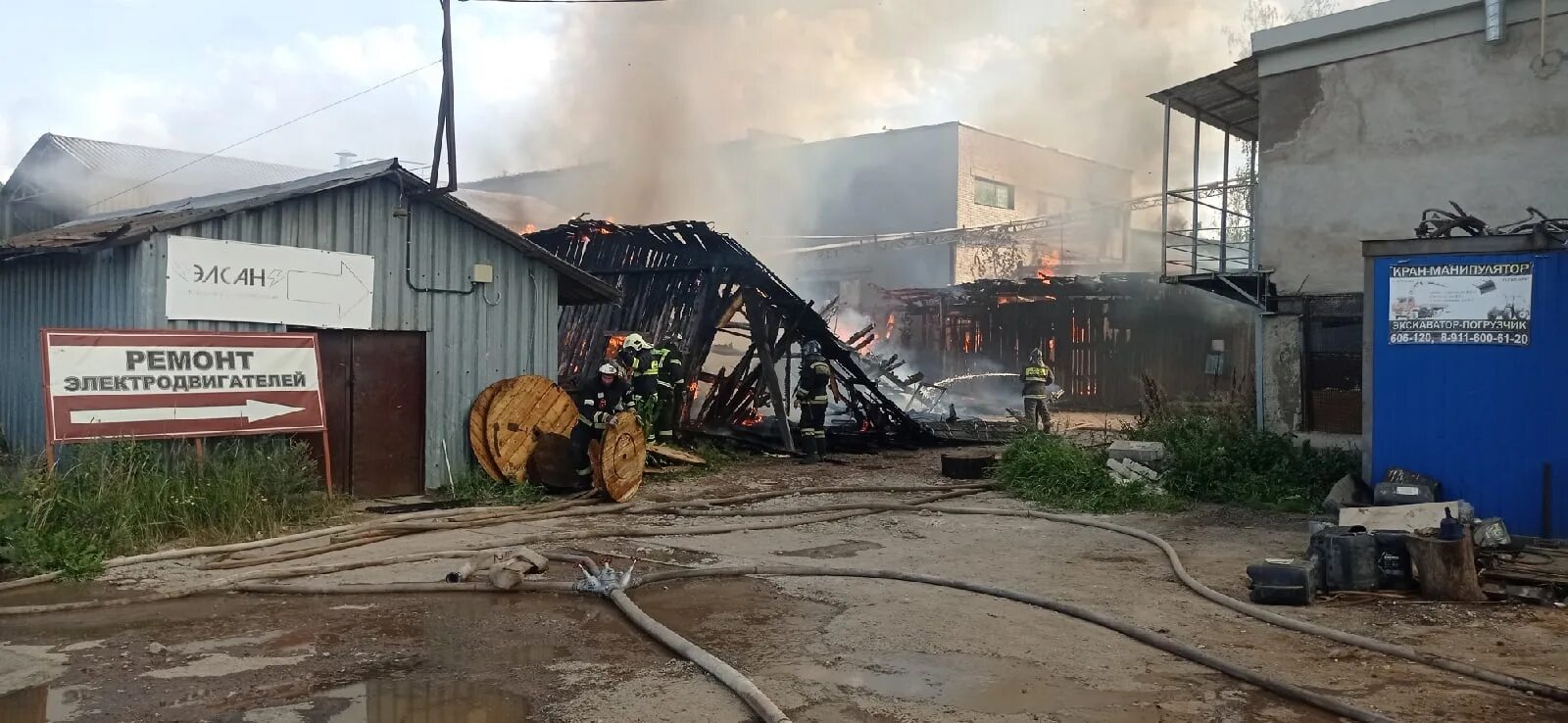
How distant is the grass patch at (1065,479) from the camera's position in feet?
36.5

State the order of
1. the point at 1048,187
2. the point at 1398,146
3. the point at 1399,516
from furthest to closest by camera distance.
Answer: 1. the point at 1048,187
2. the point at 1398,146
3. the point at 1399,516

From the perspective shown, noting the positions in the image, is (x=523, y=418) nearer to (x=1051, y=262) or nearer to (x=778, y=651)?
(x=778, y=651)

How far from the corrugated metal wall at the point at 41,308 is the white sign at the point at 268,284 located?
1.22ft

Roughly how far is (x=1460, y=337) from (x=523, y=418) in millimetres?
9245

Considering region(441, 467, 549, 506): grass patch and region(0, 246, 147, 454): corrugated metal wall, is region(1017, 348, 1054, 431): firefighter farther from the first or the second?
region(0, 246, 147, 454): corrugated metal wall

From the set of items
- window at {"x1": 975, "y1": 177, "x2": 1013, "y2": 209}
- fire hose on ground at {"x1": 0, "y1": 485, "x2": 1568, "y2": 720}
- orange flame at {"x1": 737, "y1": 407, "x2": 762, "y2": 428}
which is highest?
window at {"x1": 975, "y1": 177, "x2": 1013, "y2": 209}

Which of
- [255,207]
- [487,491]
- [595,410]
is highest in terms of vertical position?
[255,207]

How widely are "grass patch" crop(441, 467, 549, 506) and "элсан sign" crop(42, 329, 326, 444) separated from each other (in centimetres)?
164

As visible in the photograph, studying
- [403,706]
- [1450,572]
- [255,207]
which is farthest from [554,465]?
[1450,572]

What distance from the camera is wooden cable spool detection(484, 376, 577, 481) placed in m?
11.7

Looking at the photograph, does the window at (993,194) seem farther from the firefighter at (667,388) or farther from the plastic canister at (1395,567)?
the plastic canister at (1395,567)

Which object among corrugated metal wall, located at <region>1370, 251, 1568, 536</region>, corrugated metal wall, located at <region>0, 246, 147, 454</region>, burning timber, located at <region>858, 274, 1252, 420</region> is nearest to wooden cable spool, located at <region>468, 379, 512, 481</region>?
corrugated metal wall, located at <region>0, 246, 147, 454</region>

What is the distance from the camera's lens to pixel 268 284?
10.3 meters

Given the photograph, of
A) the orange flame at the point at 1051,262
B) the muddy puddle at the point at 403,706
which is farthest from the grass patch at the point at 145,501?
the orange flame at the point at 1051,262
